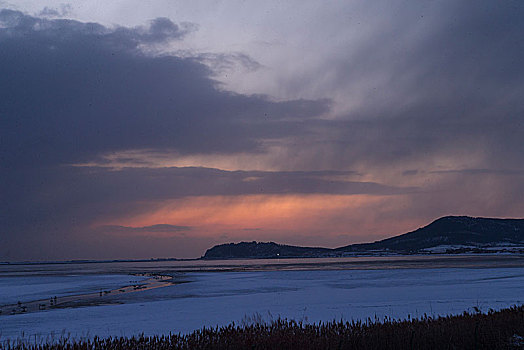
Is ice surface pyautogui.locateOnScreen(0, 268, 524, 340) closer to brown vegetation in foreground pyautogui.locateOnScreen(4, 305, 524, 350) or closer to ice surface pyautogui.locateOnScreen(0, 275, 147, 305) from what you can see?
brown vegetation in foreground pyautogui.locateOnScreen(4, 305, 524, 350)

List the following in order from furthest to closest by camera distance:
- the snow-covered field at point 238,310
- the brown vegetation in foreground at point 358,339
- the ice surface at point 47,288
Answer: the ice surface at point 47,288
the snow-covered field at point 238,310
the brown vegetation in foreground at point 358,339

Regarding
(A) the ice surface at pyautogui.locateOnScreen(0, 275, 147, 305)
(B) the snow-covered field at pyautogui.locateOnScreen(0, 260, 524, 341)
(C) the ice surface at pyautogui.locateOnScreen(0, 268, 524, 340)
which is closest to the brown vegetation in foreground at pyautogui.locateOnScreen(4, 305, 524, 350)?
(B) the snow-covered field at pyautogui.locateOnScreen(0, 260, 524, 341)

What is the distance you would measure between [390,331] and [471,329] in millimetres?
2435

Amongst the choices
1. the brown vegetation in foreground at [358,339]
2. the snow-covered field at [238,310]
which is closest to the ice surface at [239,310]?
the snow-covered field at [238,310]

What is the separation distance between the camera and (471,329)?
49.8 feet

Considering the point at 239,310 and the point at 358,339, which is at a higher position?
the point at 358,339

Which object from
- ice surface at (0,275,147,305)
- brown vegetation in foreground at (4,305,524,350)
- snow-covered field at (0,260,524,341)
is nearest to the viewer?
brown vegetation in foreground at (4,305,524,350)

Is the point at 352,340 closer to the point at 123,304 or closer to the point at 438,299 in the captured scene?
the point at 438,299

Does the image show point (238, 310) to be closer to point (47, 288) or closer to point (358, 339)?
point (358, 339)

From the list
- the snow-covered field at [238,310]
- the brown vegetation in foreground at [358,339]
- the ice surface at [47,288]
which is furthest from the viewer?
the ice surface at [47,288]

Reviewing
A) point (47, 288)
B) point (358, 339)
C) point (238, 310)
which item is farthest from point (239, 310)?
point (47, 288)

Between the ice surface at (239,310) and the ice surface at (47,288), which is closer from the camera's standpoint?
the ice surface at (239,310)

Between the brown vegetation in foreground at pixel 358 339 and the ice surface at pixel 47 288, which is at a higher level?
the brown vegetation in foreground at pixel 358 339

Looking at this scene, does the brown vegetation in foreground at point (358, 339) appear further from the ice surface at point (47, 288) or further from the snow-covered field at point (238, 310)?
the ice surface at point (47, 288)
